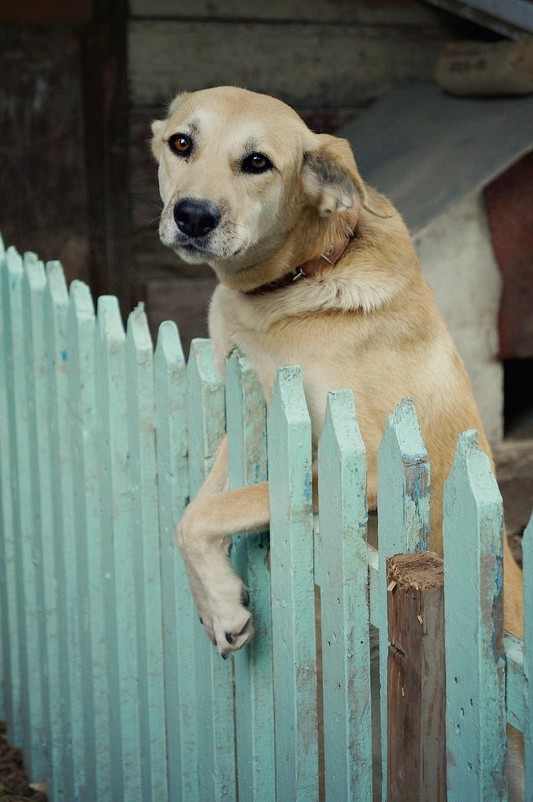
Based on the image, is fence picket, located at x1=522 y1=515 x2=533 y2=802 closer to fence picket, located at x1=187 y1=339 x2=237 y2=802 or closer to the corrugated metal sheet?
fence picket, located at x1=187 y1=339 x2=237 y2=802

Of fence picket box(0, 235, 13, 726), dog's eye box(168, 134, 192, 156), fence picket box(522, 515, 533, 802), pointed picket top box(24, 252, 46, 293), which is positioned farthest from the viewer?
fence picket box(0, 235, 13, 726)

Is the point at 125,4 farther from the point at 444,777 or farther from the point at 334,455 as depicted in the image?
the point at 444,777

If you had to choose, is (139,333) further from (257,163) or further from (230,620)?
(230,620)

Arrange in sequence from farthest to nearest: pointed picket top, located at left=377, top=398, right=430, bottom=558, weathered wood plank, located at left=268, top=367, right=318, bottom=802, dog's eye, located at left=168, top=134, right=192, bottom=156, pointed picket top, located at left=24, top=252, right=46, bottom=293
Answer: pointed picket top, located at left=24, top=252, right=46, bottom=293, dog's eye, located at left=168, top=134, right=192, bottom=156, weathered wood plank, located at left=268, top=367, right=318, bottom=802, pointed picket top, located at left=377, top=398, right=430, bottom=558

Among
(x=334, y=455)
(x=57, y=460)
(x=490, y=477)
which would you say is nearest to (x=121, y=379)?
(x=57, y=460)

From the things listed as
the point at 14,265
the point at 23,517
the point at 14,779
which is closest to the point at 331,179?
the point at 14,265

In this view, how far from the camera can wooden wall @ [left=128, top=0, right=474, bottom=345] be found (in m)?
4.90

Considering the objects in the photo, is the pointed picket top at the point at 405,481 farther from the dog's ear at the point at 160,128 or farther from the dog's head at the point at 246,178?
the dog's ear at the point at 160,128

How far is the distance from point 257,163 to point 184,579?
0.99 metres

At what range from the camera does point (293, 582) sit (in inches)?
79.0

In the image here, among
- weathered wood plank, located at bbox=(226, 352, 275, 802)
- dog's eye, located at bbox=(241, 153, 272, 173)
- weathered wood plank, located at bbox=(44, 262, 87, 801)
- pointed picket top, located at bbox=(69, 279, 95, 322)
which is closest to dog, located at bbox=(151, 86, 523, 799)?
dog's eye, located at bbox=(241, 153, 272, 173)

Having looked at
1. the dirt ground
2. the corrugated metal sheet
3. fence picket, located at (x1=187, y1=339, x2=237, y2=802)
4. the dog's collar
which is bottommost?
the dirt ground

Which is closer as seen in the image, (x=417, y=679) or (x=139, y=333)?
(x=417, y=679)

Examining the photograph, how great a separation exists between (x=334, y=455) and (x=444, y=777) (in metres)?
0.54
